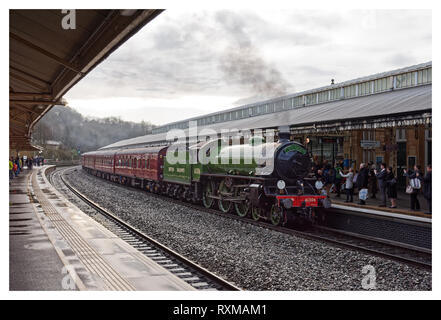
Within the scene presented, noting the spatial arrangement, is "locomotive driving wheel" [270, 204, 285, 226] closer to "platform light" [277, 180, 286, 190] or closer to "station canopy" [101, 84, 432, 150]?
"platform light" [277, 180, 286, 190]

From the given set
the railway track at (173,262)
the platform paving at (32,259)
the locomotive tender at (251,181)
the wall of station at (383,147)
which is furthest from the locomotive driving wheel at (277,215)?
the platform paving at (32,259)

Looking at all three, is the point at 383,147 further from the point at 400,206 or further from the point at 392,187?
the point at 392,187

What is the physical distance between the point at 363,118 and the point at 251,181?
4484mm

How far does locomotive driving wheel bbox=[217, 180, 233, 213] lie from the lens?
16.6 meters

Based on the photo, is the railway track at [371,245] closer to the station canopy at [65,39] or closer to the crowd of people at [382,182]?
the crowd of people at [382,182]

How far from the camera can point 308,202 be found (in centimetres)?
1350

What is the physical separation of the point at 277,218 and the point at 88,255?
23.4 ft

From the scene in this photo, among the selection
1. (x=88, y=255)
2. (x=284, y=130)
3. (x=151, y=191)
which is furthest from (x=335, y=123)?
(x=151, y=191)

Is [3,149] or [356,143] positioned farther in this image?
[356,143]

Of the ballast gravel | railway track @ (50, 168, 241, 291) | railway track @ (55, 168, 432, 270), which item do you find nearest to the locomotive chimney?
railway track @ (55, 168, 432, 270)

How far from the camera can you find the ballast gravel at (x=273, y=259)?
790 centimetres

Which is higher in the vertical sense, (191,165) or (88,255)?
(191,165)
